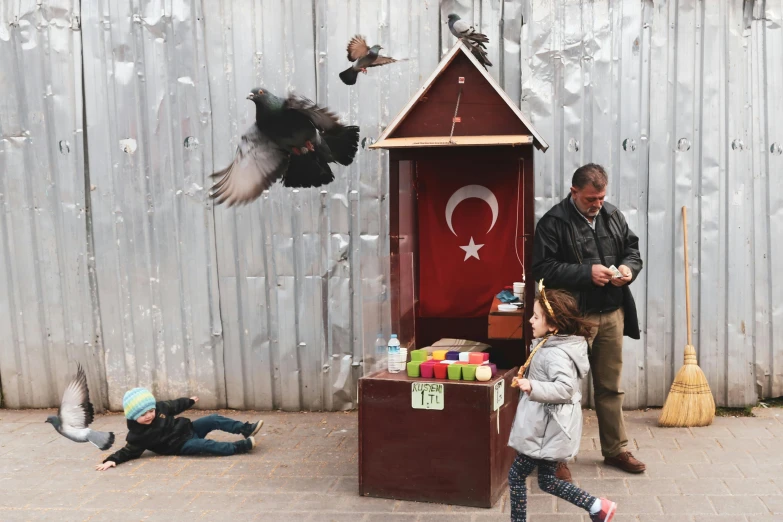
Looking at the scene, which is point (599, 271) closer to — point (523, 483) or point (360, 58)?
point (523, 483)

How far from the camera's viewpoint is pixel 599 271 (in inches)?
178

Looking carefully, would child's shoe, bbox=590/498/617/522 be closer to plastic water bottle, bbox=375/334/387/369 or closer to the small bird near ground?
plastic water bottle, bbox=375/334/387/369

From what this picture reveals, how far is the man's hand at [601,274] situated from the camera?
14.8ft

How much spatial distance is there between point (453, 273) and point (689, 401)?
2.01 m

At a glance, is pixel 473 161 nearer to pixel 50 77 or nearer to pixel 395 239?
pixel 395 239

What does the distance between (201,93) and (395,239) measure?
2.46 m

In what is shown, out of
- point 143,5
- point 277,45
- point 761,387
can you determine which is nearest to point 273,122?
point 277,45

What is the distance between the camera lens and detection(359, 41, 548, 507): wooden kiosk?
4422mm

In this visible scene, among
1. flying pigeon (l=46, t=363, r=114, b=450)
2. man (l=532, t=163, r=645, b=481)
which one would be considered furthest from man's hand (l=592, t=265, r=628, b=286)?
flying pigeon (l=46, t=363, r=114, b=450)

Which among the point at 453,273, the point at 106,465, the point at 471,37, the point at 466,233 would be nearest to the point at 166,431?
the point at 106,465

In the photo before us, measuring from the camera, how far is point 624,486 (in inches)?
182

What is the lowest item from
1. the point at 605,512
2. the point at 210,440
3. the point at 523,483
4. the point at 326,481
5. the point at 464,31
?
the point at 326,481

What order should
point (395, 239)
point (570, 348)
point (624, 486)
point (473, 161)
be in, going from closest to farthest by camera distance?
1. point (570, 348)
2. point (624, 486)
3. point (395, 239)
4. point (473, 161)

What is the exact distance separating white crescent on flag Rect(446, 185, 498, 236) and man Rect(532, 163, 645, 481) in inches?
26.8
